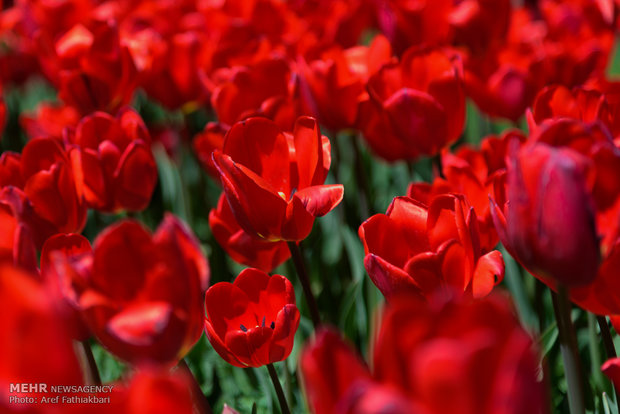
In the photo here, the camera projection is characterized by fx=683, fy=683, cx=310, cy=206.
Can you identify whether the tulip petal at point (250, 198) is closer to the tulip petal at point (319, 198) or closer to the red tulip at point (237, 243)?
the tulip petal at point (319, 198)

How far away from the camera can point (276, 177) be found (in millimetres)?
841

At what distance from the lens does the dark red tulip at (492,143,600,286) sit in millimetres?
510

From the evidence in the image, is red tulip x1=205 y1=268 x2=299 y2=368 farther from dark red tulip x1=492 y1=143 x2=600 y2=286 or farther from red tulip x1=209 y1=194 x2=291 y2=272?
dark red tulip x1=492 y1=143 x2=600 y2=286

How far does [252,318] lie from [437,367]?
49 centimetres

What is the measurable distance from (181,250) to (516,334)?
0.24 metres

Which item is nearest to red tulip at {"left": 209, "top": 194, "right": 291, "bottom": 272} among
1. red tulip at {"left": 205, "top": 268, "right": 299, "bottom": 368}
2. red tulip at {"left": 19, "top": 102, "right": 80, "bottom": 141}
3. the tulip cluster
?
the tulip cluster

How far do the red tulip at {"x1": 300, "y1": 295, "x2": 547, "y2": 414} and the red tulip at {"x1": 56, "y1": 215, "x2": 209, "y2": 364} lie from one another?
0.40ft

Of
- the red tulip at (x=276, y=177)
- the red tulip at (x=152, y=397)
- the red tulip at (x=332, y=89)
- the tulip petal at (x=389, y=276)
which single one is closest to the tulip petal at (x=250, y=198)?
the red tulip at (x=276, y=177)

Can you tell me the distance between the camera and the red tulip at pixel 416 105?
1026 mm

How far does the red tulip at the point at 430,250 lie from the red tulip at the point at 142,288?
21cm

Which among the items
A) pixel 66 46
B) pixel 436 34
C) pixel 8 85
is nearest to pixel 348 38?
pixel 436 34

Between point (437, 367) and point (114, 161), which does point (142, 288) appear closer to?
point (437, 367)

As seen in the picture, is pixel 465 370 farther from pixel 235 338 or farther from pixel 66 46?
pixel 66 46

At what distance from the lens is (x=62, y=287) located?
531mm
